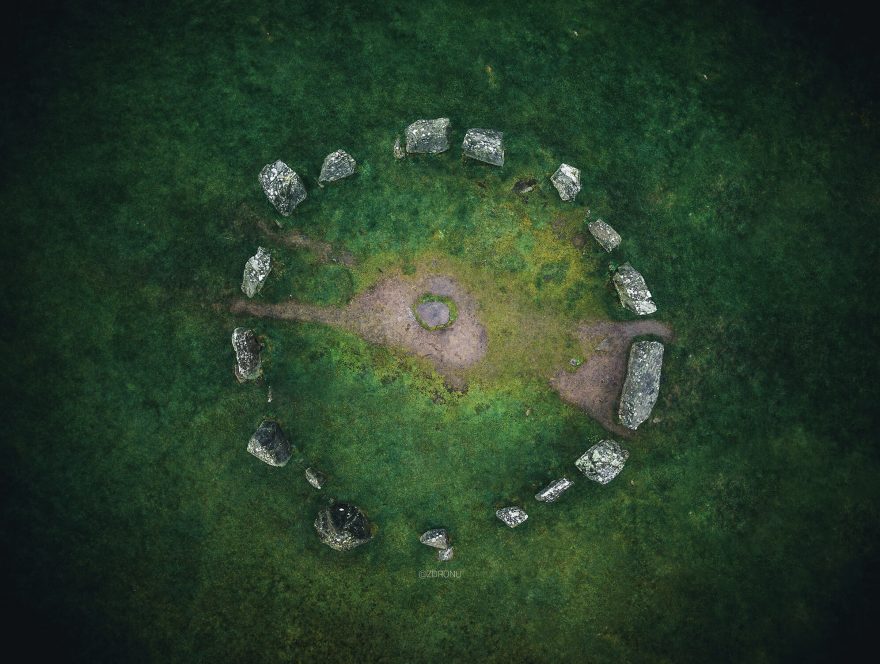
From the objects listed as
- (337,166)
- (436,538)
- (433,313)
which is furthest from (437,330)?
(436,538)

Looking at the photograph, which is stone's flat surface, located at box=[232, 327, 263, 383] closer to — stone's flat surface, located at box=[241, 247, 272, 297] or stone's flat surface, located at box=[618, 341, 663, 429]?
stone's flat surface, located at box=[241, 247, 272, 297]

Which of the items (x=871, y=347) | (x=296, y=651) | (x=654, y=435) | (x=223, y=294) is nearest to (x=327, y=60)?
(x=223, y=294)

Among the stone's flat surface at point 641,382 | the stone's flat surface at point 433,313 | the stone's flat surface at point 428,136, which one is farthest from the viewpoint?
the stone's flat surface at point 433,313

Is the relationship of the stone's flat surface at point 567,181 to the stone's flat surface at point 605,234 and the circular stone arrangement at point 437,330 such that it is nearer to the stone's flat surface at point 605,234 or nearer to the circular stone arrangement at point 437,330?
the circular stone arrangement at point 437,330

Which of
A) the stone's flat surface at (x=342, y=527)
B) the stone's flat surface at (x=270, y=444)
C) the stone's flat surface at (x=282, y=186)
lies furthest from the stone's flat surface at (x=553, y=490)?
the stone's flat surface at (x=282, y=186)

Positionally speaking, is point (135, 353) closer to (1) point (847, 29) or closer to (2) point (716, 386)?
(2) point (716, 386)

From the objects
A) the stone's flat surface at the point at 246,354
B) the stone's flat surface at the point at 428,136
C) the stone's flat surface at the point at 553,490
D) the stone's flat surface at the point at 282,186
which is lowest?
the stone's flat surface at the point at 553,490
